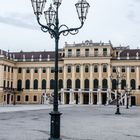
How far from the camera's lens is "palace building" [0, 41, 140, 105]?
8844 centimetres

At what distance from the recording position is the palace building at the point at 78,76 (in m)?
88.4

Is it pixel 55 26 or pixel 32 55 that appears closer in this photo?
pixel 55 26

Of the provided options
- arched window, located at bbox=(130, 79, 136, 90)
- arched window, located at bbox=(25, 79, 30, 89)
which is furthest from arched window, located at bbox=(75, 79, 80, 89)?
arched window, located at bbox=(25, 79, 30, 89)

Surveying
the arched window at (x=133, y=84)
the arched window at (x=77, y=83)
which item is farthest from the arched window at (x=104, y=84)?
the arched window at (x=77, y=83)

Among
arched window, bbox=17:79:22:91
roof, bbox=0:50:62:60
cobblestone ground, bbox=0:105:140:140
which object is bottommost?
cobblestone ground, bbox=0:105:140:140

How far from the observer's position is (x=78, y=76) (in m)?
91.3

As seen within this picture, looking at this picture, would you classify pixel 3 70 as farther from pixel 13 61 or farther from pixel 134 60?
Result: pixel 134 60

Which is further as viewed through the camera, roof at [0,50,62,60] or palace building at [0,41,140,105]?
roof at [0,50,62,60]

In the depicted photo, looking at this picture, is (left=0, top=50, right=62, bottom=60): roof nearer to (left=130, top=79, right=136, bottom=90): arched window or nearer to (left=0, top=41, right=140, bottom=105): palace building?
(left=0, top=41, right=140, bottom=105): palace building

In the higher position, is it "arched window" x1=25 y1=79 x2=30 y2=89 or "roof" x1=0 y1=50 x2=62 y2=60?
"roof" x1=0 y1=50 x2=62 y2=60

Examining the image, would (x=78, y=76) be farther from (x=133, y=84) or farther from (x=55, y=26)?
(x=55, y=26)

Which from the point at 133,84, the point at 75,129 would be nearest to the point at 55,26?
the point at 75,129

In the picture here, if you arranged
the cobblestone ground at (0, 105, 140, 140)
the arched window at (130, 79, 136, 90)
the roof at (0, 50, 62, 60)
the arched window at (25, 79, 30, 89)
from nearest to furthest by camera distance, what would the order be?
the cobblestone ground at (0, 105, 140, 140) → the arched window at (130, 79, 136, 90) → the arched window at (25, 79, 30, 89) → the roof at (0, 50, 62, 60)

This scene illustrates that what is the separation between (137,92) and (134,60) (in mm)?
7335
